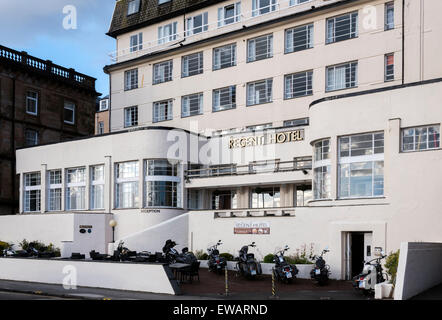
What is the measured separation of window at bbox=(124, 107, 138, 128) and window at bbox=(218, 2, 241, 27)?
986 centimetres

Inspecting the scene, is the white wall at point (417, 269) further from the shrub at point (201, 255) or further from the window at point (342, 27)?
the window at point (342, 27)

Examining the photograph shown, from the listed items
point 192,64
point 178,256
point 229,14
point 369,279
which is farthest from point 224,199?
point 369,279

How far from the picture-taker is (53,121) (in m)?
52.0

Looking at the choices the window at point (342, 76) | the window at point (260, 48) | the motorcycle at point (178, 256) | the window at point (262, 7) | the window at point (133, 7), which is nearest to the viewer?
the motorcycle at point (178, 256)

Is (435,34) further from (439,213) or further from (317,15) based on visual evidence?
(439,213)

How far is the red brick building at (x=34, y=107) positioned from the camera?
47.3 m

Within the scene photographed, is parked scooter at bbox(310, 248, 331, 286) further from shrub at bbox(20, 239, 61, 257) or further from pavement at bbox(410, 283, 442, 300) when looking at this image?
shrub at bbox(20, 239, 61, 257)

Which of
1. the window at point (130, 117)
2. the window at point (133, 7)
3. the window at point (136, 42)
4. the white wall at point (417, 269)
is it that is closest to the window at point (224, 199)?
the window at point (130, 117)

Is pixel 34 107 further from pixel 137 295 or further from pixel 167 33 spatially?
pixel 137 295

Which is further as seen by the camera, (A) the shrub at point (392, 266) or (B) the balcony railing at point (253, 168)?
(B) the balcony railing at point (253, 168)

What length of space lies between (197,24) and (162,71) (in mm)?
4485

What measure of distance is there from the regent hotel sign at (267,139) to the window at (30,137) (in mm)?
20556

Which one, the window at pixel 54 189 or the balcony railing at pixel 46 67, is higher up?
the balcony railing at pixel 46 67

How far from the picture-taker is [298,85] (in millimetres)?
38031
